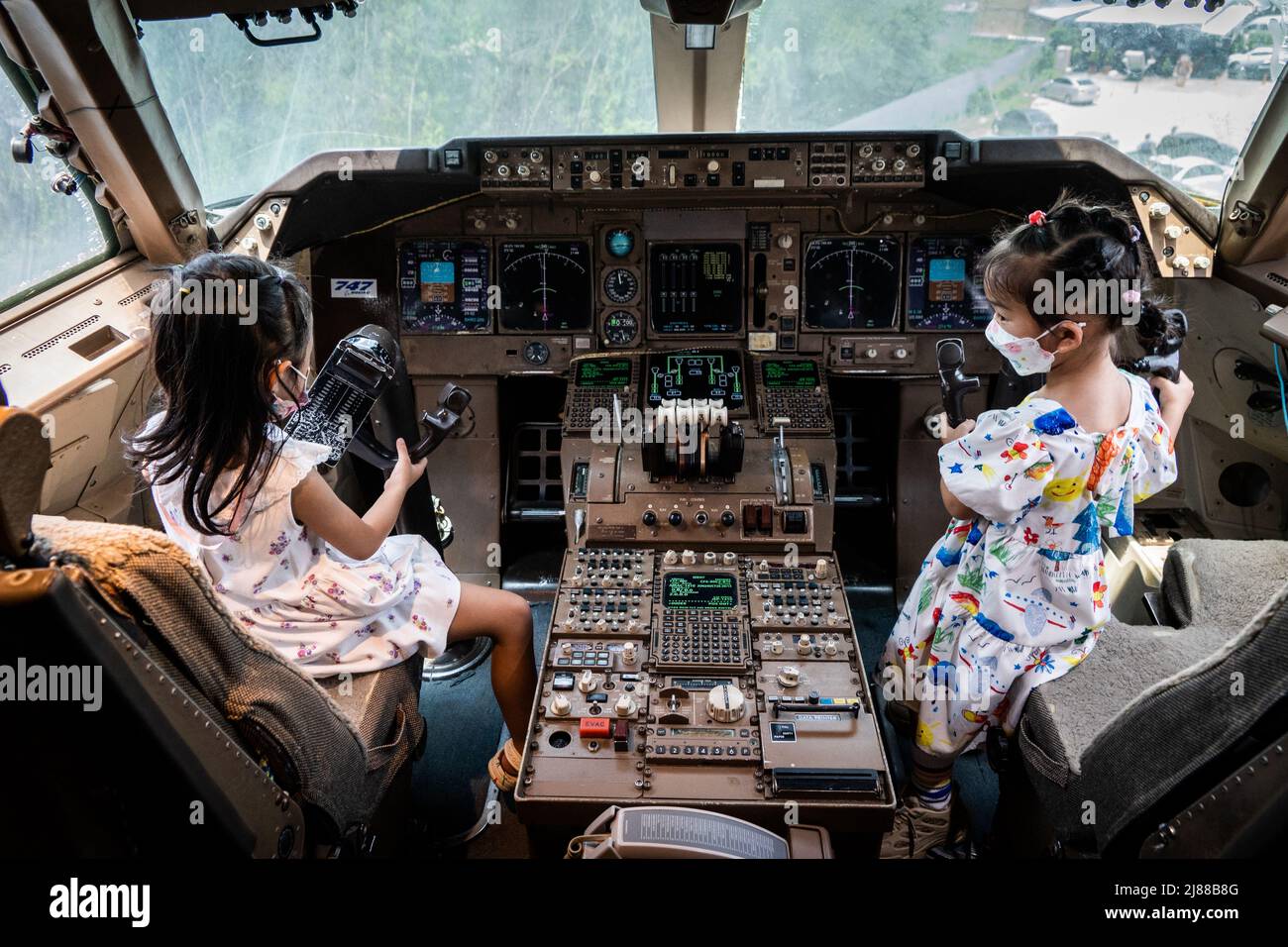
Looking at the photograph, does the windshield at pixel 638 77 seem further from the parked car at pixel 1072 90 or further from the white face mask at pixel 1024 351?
the white face mask at pixel 1024 351

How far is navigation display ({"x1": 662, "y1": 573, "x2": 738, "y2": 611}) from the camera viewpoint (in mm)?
2385

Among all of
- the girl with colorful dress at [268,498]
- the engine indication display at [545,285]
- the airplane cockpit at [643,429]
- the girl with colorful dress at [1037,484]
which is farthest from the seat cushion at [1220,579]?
the engine indication display at [545,285]

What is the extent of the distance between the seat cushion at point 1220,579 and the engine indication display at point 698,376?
1466 mm

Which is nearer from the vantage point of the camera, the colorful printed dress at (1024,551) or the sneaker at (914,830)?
the colorful printed dress at (1024,551)

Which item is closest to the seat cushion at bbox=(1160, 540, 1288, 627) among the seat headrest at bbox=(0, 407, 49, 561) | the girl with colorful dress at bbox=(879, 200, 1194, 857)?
the girl with colorful dress at bbox=(879, 200, 1194, 857)

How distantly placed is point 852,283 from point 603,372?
96 cm

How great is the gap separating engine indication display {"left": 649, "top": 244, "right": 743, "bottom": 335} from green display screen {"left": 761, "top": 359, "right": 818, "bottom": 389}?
0.20 metres

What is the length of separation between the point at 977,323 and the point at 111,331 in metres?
2.81

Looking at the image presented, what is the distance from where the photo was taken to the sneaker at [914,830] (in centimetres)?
209

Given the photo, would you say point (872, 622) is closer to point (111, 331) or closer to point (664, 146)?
point (664, 146)
